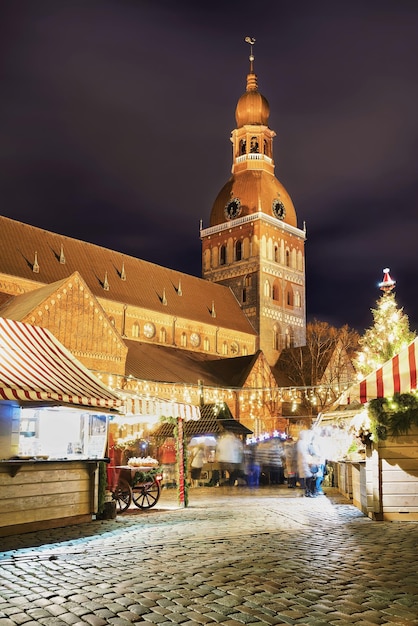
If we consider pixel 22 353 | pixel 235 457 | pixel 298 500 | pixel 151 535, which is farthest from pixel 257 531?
pixel 235 457

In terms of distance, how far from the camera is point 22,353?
474 inches

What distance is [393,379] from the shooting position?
11.0 metres

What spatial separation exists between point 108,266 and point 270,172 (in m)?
25.0

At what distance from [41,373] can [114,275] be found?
110 ft

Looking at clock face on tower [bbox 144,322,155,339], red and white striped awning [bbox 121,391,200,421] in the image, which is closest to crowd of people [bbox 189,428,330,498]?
red and white striped awning [bbox 121,391,200,421]

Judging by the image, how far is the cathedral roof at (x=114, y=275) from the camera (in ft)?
123

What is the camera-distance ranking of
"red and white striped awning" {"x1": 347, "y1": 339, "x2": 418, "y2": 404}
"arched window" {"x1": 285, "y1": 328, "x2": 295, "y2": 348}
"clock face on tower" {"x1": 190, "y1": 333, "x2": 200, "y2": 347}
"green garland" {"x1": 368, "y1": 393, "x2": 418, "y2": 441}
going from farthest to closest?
"arched window" {"x1": 285, "y1": 328, "x2": 295, "y2": 348} < "clock face on tower" {"x1": 190, "y1": 333, "x2": 200, "y2": 347} < "red and white striped awning" {"x1": 347, "y1": 339, "x2": 418, "y2": 404} < "green garland" {"x1": 368, "y1": 393, "x2": 418, "y2": 441}

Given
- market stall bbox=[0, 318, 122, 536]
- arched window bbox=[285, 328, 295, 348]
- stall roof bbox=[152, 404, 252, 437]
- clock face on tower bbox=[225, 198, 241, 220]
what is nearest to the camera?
market stall bbox=[0, 318, 122, 536]

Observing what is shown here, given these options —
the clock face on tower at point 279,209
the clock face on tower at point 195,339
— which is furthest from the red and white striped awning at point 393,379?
the clock face on tower at point 279,209

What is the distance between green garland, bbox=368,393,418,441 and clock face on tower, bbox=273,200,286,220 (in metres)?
52.2

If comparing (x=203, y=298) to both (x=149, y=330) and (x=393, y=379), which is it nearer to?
(x=149, y=330)

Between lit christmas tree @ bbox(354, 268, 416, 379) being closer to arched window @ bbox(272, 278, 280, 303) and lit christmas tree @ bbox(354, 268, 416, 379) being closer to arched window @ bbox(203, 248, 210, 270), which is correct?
arched window @ bbox(272, 278, 280, 303)

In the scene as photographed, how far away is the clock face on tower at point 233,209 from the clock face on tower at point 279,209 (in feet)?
11.1

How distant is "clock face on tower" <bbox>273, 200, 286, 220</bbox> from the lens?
61.9 meters
